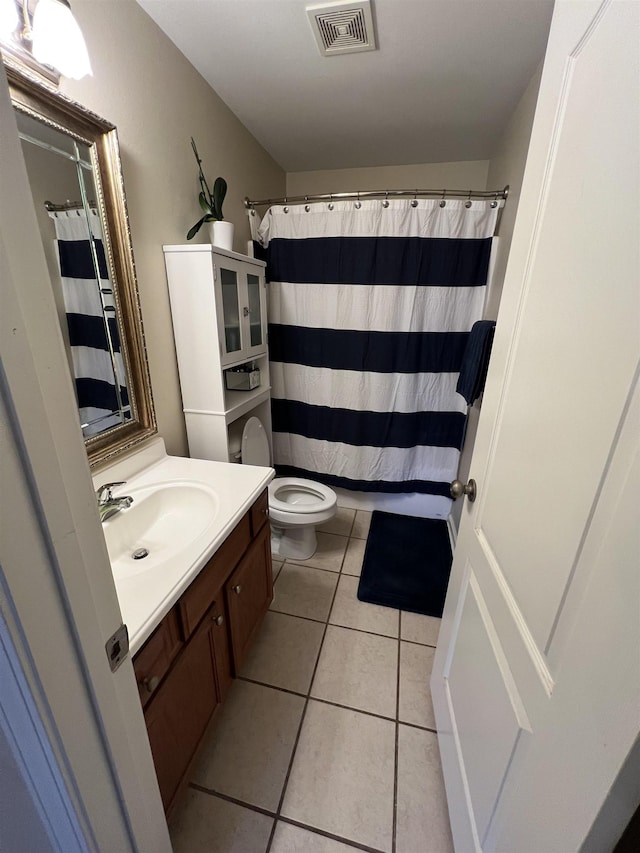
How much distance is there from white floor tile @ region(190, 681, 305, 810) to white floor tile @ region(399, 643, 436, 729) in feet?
1.32

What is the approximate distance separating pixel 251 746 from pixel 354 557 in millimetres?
1034

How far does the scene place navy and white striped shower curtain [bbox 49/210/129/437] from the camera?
1034mm

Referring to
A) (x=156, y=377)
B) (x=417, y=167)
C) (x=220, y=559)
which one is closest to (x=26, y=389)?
(x=220, y=559)

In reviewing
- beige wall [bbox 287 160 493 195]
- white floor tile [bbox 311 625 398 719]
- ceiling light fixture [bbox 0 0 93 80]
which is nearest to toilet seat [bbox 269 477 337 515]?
white floor tile [bbox 311 625 398 719]

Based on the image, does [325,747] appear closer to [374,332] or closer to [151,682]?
[151,682]

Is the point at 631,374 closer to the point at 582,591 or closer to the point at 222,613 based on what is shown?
the point at 582,591

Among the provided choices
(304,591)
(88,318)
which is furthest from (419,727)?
(88,318)

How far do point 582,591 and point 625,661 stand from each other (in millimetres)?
108

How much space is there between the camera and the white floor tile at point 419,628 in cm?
158

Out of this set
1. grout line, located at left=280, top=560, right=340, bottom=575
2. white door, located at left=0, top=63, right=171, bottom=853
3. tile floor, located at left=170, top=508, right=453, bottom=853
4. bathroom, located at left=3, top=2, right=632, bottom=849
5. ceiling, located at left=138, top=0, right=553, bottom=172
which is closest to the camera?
white door, located at left=0, top=63, right=171, bottom=853

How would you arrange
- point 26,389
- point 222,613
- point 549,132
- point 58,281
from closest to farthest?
point 26,389 → point 549,132 → point 58,281 → point 222,613

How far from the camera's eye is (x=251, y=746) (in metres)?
1.19

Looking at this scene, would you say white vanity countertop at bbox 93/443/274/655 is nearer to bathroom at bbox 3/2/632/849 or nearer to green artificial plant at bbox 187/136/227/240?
bathroom at bbox 3/2/632/849

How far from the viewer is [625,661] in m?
0.39
